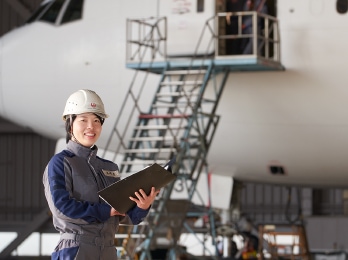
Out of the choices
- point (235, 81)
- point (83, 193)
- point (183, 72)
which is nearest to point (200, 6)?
point (183, 72)

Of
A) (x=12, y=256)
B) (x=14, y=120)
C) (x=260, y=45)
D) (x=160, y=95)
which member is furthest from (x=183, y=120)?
(x=12, y=256)

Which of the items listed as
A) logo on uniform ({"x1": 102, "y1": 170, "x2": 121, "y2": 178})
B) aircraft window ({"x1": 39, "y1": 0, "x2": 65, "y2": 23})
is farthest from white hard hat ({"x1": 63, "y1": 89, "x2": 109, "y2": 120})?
aircraft window ({"x1": 39, "y1": 0, "x2": 65, "y2": 23})

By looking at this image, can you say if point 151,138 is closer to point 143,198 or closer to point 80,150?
point 80,150

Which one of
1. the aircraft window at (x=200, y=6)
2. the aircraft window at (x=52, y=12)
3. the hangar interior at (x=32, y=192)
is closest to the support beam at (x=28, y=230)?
the hangar interior at (x=32, y=192)

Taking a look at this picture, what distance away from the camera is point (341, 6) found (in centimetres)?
1544

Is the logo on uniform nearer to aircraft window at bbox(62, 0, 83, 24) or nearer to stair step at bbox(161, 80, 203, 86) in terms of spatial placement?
stair step at bbox(161, 80, 203, 86)

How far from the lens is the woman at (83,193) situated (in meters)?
6.07

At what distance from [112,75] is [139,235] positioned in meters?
3.05

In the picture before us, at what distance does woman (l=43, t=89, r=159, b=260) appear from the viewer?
6066 millimetres

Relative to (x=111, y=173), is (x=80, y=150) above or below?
above

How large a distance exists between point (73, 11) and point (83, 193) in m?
11.7

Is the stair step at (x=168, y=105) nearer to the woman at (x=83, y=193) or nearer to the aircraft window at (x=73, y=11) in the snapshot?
the aircraft window at (x=73, y=11)

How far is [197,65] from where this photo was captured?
15852 millimetres

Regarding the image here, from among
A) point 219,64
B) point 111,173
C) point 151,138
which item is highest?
point 219,64
